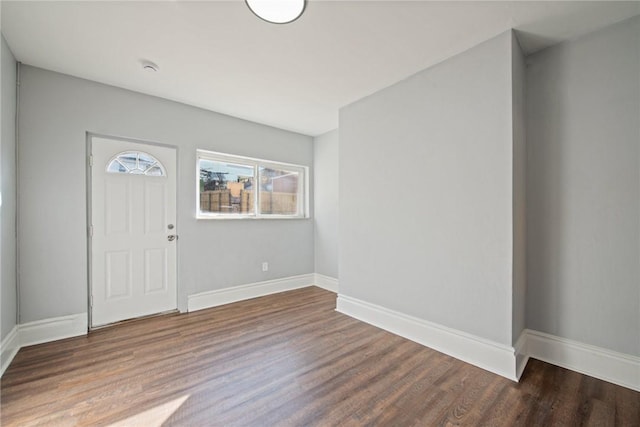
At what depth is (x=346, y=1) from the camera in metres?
1.74

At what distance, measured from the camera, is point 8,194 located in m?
2.21

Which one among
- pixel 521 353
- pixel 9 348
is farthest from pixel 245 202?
pixel 521 353

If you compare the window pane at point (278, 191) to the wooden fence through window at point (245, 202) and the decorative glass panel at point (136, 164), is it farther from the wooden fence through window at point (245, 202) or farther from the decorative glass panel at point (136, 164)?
the decorative glass panel at point (136, 164)

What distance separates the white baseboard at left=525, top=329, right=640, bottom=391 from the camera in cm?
185

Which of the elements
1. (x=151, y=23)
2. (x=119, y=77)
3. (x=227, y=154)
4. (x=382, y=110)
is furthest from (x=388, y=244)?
(x=119, y=77)

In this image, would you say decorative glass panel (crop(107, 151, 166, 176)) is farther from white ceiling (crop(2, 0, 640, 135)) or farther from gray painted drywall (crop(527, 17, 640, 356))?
gray painted drywall (crop(527, 17, 640, 356))

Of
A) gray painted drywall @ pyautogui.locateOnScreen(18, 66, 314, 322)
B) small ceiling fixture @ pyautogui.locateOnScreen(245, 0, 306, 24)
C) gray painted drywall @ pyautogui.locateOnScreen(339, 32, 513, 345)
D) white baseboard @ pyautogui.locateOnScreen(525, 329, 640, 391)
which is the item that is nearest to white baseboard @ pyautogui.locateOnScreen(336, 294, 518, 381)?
gray painted drywall @ pyautogui.locateOnScreen(339, 32, 513, 345)

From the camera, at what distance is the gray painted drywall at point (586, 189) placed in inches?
73.8

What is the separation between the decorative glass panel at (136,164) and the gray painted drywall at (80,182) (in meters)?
0.20

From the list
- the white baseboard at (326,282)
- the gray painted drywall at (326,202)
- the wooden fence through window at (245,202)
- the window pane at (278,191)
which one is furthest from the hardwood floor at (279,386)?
the window pane at (278,191)

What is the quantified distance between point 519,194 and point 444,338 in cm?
135

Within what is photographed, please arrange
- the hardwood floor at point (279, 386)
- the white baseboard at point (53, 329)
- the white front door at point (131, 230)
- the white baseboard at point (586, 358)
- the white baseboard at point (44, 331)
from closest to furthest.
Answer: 1. the hardwood floor at point (279, 386)
2. the white baseboard at point (586, 358)
3. the white baseboard at point (44, 331)
4. the white baseboard at point (53, 329)
5. the white front door at point (131, 230)

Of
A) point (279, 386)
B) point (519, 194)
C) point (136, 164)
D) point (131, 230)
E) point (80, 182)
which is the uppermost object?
point (136, 164)

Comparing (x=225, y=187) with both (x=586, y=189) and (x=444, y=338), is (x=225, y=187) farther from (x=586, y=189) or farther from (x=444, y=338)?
(x=586, y=189)
